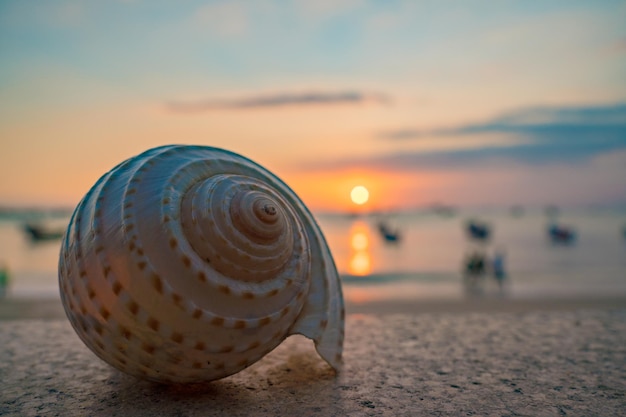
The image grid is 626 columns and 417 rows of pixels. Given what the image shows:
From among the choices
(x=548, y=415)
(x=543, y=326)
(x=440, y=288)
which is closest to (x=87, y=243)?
(x=548, y=415)

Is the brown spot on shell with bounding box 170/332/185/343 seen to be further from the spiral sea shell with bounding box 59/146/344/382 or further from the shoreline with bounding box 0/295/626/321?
the shoreline with bounding box 0/295/626/321

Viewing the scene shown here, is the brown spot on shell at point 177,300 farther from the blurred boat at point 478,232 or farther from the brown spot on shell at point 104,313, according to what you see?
the blurred boat at point 478,232

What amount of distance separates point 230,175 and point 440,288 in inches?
681

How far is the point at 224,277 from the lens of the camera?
2648 millimetres

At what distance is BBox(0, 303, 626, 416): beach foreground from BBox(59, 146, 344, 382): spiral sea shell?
0.25m

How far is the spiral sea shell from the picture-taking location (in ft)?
8.36

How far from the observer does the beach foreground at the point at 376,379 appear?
2695mm

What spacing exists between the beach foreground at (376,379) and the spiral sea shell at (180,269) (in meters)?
0.25

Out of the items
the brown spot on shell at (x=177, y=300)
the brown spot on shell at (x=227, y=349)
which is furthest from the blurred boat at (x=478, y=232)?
the brown spot on shell at (x=177, y=300)

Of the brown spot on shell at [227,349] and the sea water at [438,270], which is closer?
the brown spot on shell at [227,349]

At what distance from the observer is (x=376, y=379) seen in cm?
317

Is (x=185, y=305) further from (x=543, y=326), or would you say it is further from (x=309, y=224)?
(x=543, y=326)

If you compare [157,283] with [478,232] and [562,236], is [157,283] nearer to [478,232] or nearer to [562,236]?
[562,236]

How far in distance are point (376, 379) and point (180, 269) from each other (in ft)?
4.42
